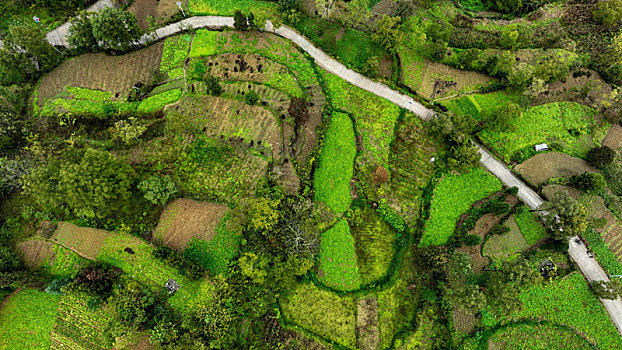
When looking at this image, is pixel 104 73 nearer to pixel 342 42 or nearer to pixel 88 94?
pixel 88 94

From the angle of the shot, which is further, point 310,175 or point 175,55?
point 175,55

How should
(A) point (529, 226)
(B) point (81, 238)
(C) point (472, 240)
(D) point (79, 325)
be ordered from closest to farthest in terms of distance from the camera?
(D) point (79, 325), (B) point (81, 238), (C) point (472, 240), (A) point (529, 226)

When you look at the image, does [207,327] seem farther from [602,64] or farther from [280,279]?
[602,64]

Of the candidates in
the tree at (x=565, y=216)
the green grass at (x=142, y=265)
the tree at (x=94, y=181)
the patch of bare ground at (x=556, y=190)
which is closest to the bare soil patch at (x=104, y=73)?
the tree at (x=94, y=181)

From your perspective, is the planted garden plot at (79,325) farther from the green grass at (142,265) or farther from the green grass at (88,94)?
the green grass at (88,94)

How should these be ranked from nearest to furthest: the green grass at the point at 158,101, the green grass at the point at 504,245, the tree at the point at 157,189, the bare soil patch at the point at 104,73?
the tree at the point at 157,189 < the green grass at the point at 504,245 < the green grass at the point at 158,101 < the bare soil patch at the point at 104,73

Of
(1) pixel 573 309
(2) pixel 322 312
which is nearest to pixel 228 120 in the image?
A: (2) pixel 322 312

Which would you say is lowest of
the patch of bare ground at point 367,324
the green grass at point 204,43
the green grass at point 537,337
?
the patch of bare ground at point 367,324

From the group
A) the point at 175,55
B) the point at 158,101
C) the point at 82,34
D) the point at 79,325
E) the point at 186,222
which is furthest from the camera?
the point at 175,55
